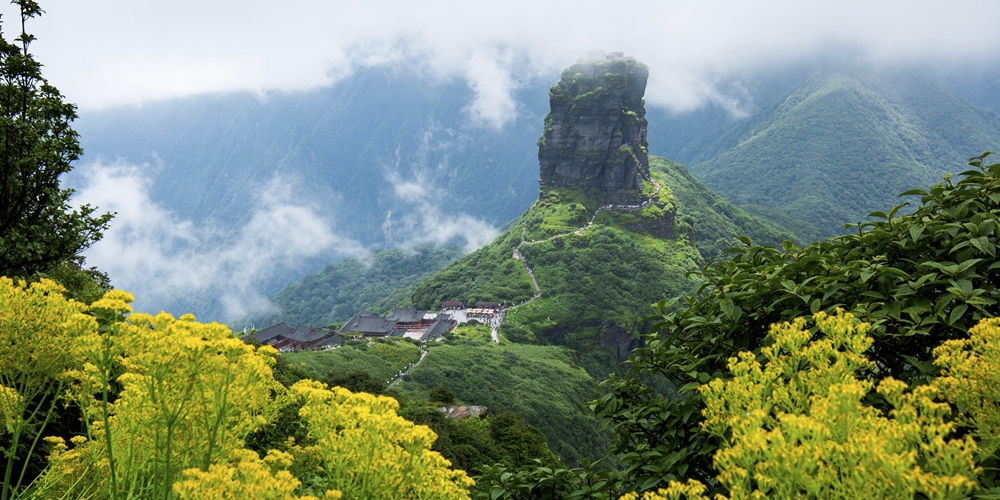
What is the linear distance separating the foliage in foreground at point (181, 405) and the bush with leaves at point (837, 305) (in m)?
2.12

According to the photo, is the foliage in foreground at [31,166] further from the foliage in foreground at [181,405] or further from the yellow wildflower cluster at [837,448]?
the yellow wildflower cluster at [837,448]

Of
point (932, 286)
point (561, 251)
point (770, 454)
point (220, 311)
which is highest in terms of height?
point (220, 311)

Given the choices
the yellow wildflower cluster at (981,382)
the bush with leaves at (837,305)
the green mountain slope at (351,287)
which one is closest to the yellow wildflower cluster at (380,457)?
the bush with leaves at (837,305)

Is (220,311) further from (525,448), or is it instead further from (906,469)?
(906,469)

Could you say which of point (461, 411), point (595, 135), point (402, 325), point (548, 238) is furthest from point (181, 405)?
point (595, 135)

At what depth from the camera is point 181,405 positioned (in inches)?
111

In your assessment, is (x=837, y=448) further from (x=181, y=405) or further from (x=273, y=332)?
(x=273, y=332)

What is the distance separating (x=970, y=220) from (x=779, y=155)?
618 feet

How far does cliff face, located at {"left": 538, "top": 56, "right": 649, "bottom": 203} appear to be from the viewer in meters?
97.9

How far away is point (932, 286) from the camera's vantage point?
3.83 metres

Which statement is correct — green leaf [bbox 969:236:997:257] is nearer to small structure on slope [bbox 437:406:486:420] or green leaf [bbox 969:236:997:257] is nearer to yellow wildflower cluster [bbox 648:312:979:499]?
yellow wildflower cluster [bbox 648:312:979:499]

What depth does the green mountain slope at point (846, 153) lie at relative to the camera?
141625 millimetres

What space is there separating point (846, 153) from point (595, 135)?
103 m

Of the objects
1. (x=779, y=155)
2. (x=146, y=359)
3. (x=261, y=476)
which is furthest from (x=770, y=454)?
(x=779, y=155)
